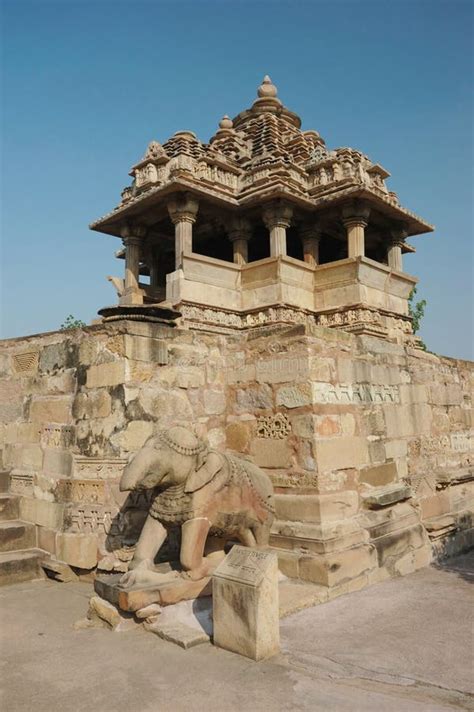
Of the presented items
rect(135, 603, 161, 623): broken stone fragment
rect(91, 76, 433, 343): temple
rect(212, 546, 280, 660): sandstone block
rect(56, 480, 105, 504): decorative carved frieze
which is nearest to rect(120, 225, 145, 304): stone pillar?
rect(91, 76, 433, 343): temple

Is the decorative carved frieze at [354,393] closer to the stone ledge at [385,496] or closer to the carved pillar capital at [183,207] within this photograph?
the stone ledge at [385,496]

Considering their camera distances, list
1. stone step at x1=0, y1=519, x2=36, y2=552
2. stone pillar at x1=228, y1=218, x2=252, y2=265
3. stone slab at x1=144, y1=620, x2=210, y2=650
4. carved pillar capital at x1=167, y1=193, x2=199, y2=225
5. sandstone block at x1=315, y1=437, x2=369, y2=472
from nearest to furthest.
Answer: stone slab at x1=144, y1=620, x2=210, y2=650 < sandstone block at x1=315, y1=437, x2=369, y2=472 < stone step at x1=0, y1=519, x2=36, y2=552 < carved pillar capital at x1=167, y1=193, x2=199, y2=225 < stone pillar at x1=228, y1=218, x2=252, y2=265

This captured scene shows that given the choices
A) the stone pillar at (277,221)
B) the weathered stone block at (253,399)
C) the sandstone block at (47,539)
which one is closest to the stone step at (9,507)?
the sandstone block at (47,539)

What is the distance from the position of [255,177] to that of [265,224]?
1286 millimetres

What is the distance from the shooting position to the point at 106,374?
15.1ft

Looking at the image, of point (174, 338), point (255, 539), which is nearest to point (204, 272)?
point (174, 338)

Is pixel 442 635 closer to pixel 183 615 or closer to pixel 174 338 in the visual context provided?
pixel 183 615

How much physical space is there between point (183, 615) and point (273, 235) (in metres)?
11.7

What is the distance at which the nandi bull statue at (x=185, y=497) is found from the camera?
3637 millimetres

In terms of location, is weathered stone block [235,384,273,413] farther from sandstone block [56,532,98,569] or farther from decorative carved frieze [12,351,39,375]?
decorative carved frieze [12,351,39,375]

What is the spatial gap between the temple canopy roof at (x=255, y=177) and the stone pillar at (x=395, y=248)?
0.40m

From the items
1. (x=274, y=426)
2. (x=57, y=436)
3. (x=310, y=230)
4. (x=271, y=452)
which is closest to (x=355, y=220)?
(x=310, y=230)

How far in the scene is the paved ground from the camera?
2.60 metres

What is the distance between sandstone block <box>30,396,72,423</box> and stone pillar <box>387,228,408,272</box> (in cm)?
1335
